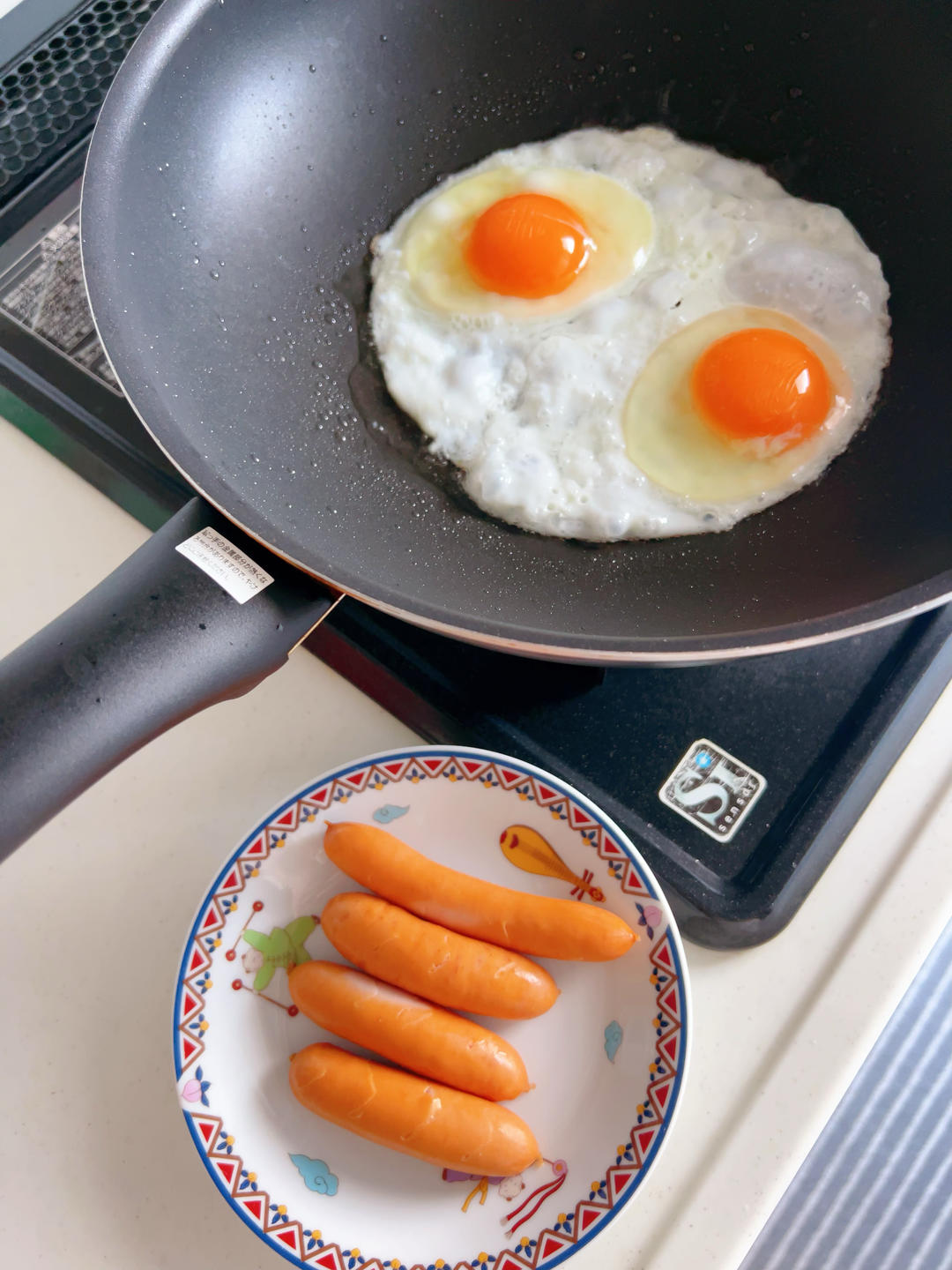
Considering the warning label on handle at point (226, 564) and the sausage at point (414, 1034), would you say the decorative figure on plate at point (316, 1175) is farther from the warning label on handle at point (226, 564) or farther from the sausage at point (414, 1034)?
the warning label on handle at point (226, 564)

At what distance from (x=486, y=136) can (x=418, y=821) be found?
31.0 inches

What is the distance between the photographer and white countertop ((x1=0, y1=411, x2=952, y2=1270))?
77 centimetres

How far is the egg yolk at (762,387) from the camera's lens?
90 centimetres

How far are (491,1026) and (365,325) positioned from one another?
717 millimetres

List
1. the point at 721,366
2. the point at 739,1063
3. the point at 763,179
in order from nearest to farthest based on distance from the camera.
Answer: the point at 739,1063
the point at 721,366
the point at 763,179

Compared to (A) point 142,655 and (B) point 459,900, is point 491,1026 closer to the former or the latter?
(B) point 459,900


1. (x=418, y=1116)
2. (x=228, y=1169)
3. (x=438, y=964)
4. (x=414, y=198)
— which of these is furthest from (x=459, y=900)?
(x=414, y=198)

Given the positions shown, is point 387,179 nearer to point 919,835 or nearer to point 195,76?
point 195,76

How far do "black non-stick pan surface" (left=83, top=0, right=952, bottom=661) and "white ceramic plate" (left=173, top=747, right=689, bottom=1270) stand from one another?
0.61ft

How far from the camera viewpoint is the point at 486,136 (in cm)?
108

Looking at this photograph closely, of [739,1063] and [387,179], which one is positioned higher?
[387,179]

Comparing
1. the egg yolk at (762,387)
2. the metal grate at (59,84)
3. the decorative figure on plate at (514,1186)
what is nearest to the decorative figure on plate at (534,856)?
the decorative figure on plate at (514,1186)

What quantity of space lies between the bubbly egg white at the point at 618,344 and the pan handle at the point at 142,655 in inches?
12.6

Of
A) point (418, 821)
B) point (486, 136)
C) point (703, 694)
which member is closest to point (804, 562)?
point (703, 694)
